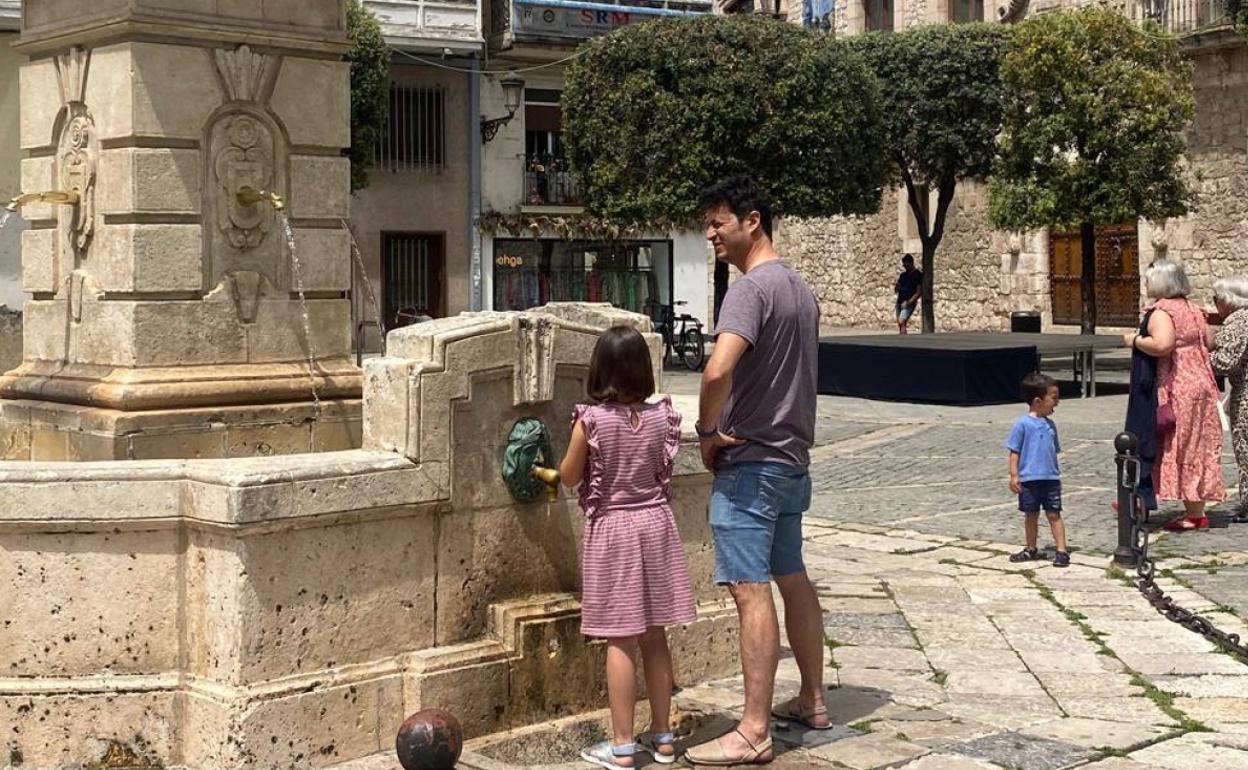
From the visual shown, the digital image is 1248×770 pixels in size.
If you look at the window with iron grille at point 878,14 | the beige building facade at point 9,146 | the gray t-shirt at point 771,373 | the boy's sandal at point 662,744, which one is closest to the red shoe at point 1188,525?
the gray t-shirt at point 771,373

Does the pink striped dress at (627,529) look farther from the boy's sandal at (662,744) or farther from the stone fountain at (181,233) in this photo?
the stone fountain at (181,233)

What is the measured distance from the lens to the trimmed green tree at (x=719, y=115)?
24984 mm

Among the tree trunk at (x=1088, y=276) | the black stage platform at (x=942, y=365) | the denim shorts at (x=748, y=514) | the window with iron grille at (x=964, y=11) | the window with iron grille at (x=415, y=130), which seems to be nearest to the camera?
the denim shorts at (x=748, y=514)

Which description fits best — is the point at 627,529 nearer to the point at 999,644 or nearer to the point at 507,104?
the point at 999,644

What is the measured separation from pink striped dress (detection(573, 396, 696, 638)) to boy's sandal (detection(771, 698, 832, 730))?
0.78 metres

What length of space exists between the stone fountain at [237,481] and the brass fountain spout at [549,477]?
12cm

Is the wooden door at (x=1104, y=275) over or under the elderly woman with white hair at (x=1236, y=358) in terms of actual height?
over

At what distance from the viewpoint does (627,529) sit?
209 inches

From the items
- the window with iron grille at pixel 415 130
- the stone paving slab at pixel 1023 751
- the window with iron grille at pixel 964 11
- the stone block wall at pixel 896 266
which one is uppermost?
the window with iron grille at pixel 964 11

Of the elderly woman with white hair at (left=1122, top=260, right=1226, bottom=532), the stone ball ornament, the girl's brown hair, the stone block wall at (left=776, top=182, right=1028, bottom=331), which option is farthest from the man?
the stone block wall at (left=776, top=182, right=1028, bottom=331)

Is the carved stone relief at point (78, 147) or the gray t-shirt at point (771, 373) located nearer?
the gray t-shirt at point (771, 373)

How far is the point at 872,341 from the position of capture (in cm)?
2156

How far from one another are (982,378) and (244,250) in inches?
530

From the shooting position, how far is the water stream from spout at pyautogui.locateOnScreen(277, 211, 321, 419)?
24.2ft
